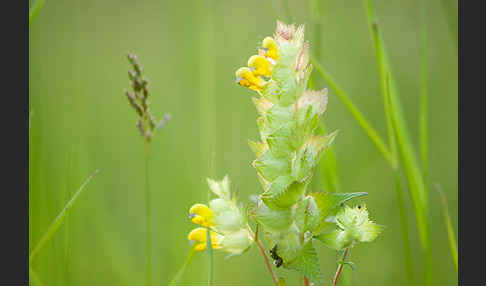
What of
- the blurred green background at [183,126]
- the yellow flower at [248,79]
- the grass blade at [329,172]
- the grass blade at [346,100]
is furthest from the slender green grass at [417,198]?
the yellow flower at [248,79]

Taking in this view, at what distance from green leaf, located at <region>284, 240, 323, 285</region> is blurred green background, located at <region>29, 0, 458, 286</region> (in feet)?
1.22

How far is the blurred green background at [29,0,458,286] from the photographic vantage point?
1.72 m

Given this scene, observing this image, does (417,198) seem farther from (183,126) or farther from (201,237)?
(183,126)

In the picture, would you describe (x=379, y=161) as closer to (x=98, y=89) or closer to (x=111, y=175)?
(x=111, y=175)

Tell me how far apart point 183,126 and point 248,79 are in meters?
2.06

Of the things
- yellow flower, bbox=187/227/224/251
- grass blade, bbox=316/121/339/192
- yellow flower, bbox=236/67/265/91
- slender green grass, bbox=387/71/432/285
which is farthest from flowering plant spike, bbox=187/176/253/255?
slender green grass, bbox=387/71/432/285

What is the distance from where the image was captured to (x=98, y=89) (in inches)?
136

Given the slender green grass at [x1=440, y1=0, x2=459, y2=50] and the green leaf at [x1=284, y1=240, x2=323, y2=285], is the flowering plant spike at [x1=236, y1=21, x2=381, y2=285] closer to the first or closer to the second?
the green leaf at [x1=284, y1=240, x2=323, y2=285]

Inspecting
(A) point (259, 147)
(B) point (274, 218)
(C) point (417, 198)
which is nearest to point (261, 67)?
(A) point (259, 147)

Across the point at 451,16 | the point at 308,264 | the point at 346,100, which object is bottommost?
the point at 308,264

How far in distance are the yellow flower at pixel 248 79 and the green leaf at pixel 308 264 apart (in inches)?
14.6

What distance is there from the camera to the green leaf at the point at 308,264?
0.93 m

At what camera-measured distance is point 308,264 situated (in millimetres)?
945

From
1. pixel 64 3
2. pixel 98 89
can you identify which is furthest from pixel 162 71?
pixel 64 3
